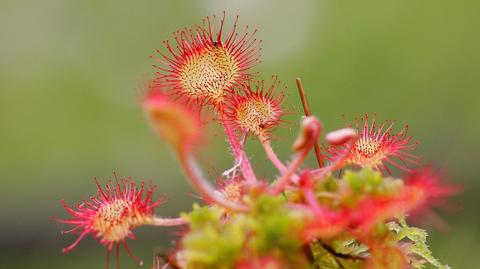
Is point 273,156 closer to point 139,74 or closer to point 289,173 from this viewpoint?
point 289,173

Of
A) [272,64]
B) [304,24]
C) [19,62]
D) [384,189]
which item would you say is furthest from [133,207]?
[19,62]

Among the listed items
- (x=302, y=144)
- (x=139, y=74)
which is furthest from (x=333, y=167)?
(x=139, y=74)

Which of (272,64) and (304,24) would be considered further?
(304,24)

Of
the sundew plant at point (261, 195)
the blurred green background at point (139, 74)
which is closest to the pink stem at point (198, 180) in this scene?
the sundew plant at point (261, 195)

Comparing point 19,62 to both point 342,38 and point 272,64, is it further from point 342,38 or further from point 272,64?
point 342,38

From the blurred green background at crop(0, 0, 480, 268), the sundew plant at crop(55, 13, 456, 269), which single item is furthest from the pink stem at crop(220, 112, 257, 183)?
the blurred green background at crop(0, 0, 480, 268)

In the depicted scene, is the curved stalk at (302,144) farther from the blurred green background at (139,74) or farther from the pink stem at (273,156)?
the blurred green background at (139,74)
